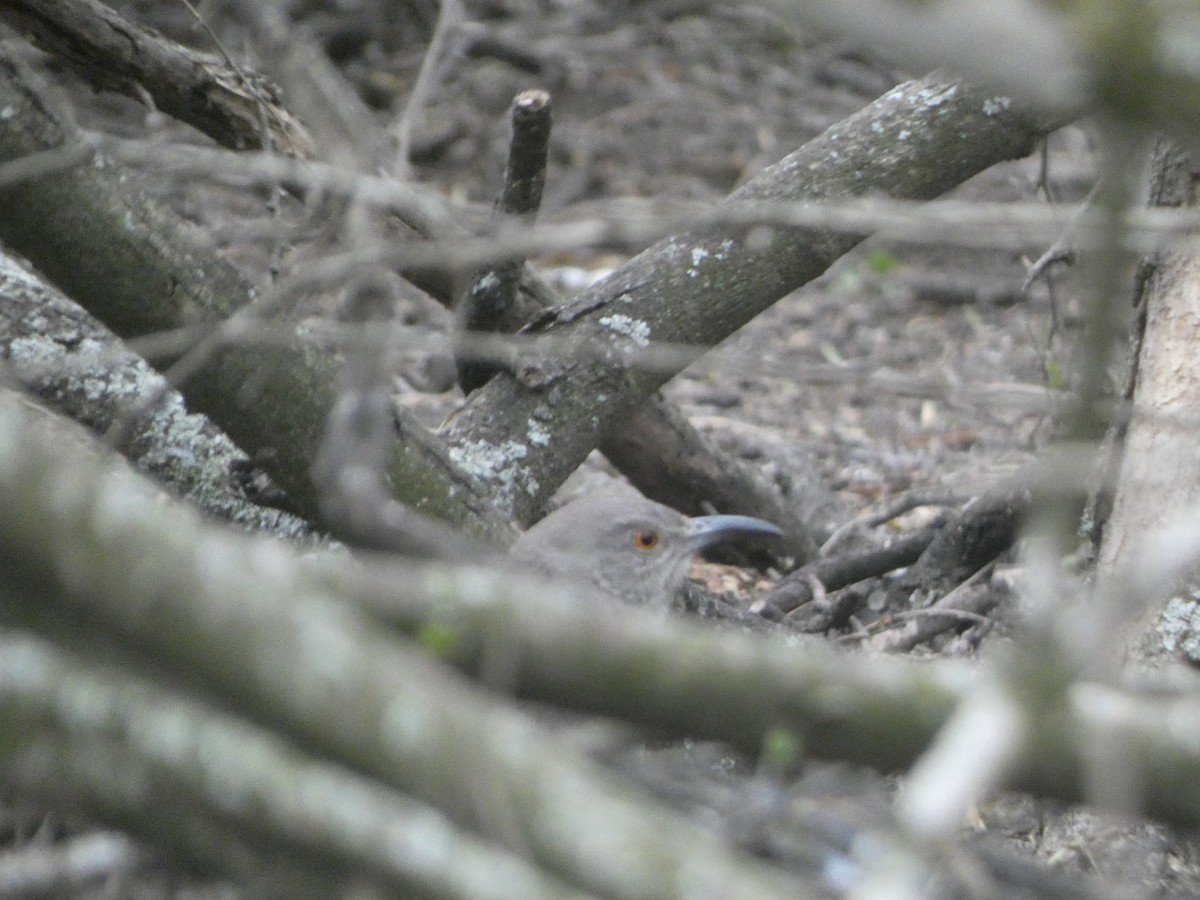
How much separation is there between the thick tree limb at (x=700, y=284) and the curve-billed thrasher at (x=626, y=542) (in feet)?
0.67

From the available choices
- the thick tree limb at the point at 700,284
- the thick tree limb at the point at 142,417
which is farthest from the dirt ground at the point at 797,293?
A: the thick tree limb at the point at 142,417

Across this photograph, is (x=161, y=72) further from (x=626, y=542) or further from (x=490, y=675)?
(x=490, y=675)

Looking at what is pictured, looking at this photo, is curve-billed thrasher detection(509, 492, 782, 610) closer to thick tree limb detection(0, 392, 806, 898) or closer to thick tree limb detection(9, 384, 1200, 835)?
thick tree limb detection(9, 384, 1200, 835)

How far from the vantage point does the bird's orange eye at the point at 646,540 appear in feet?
15.6

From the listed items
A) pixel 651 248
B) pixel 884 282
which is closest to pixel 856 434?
pixel 884 282

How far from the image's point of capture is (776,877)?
1920 millimetres

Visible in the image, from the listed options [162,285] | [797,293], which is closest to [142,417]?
[162,285]

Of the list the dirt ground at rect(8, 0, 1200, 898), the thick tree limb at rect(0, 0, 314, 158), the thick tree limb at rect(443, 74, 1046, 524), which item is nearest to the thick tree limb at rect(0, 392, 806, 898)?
the dirt ground at rect(8, 0, 1200, 898)

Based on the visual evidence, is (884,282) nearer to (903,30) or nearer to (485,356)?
(485,356)

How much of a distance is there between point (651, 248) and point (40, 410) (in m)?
1.97

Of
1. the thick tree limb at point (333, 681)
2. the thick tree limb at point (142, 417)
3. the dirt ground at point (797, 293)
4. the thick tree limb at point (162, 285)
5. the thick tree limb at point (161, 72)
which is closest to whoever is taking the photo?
the thick tree limb at point (333, 681)

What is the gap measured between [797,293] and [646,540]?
5301 mm

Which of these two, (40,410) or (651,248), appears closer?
(40,410)

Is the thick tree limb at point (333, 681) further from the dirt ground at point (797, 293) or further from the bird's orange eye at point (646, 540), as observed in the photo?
the bird's orange eye at point (646, 540)
